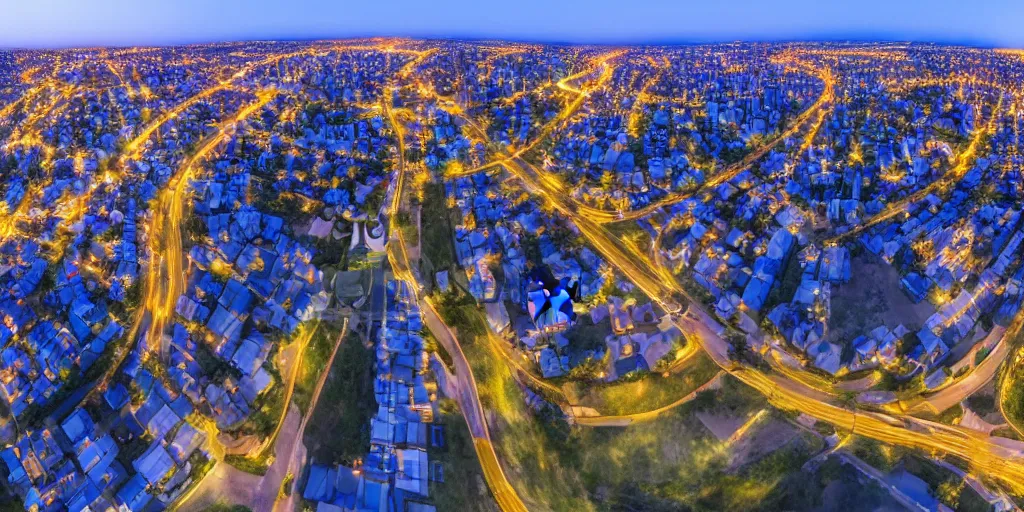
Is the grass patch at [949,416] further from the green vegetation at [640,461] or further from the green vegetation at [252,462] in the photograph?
the green vegetation at [252,462]

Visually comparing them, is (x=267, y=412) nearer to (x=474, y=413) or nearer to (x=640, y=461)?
(x=474, y=413)

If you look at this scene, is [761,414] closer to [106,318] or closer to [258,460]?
[258,460]

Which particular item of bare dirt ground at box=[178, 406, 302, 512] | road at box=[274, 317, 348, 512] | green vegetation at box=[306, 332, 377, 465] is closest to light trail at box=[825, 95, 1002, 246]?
green vegetation at box=[306, 332, 377, 465]

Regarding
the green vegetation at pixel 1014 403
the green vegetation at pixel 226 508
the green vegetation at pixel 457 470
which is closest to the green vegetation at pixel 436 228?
the green vegetation at pixel 457 470

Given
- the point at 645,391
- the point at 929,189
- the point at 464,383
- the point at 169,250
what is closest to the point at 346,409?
the point at 464,383

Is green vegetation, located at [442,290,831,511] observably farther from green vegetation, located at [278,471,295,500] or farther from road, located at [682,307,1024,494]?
green vegetation, located at [278,471,295,500]

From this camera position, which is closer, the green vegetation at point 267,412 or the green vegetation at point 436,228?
the green vegetation at point 267,412
